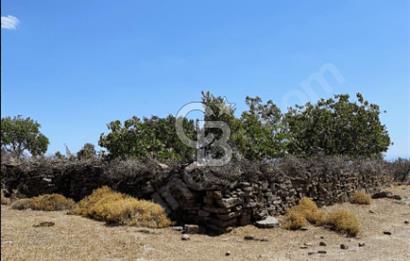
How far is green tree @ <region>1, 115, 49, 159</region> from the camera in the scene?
22.5m

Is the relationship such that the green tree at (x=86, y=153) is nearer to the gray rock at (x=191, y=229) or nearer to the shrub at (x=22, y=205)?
the shrub at (x=22, y=205)

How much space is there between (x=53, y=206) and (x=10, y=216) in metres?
1.58

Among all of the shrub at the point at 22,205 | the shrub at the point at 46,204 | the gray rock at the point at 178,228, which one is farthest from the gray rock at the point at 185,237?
the shrub at the point at 22,205

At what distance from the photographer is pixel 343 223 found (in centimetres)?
916

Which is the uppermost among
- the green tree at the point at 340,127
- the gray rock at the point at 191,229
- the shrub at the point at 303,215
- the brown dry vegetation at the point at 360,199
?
the green tree at the point at 340,127

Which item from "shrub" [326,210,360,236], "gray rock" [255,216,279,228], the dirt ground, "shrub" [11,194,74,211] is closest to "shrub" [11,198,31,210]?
"shrub" [11,194,74,211]

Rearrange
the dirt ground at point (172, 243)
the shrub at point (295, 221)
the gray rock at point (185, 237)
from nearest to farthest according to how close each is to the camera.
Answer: the dirt ground at point (172, 243) → the gray rock at point (185, 237) → the shrub at point (295, 221)

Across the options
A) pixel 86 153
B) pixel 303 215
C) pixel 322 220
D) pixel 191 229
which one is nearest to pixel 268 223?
pixel 303 215

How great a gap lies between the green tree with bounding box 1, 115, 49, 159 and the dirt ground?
13.5 m

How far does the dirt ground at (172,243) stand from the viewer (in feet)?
22.3

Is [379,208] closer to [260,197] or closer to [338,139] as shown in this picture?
[260,197]

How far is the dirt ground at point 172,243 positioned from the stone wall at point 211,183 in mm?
762

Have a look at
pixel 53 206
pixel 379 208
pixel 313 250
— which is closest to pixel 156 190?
pixel 53 206

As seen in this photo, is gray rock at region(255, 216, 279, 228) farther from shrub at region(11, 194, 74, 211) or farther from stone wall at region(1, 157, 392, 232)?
shrub at region(11, 194, 74, 211)
